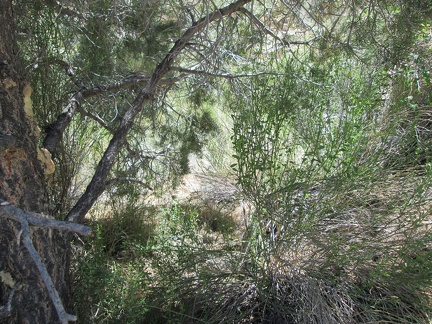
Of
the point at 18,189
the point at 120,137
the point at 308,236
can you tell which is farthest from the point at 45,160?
the point at 308,236

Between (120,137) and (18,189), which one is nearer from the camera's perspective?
(18,189)

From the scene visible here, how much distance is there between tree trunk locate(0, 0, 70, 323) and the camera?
191 centimetres

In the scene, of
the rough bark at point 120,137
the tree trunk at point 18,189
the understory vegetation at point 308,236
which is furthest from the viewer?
the understory vegetation at point 308,236

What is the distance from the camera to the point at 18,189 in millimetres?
1982

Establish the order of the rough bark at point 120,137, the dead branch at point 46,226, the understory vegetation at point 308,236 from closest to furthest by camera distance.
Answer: the dead branch at point 46,226, the rough bark at point 120,137, the understory vegetation at point 308,236

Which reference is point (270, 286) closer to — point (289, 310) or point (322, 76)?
point (289, 310)

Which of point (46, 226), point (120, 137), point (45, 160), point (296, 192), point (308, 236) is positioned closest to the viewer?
point (46, 226)

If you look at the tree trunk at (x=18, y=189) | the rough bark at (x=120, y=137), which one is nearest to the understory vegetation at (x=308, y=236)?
the rough bark at (x=120, y=137)

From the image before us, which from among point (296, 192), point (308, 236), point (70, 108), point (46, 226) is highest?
point (70, 108)

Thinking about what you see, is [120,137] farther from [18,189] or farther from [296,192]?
[296,192]

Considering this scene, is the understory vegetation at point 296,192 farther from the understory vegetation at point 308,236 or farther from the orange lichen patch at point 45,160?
the orange lichen patch at point 45,160

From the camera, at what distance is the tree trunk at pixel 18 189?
1.91 meters

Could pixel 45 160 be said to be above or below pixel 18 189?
A: above

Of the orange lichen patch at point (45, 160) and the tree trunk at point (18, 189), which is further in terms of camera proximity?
the orange lichen patch at point (45, 160)
